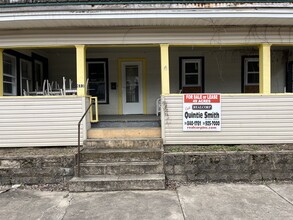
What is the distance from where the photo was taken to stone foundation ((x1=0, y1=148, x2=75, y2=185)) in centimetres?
552

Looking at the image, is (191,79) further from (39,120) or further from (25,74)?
(25,74)

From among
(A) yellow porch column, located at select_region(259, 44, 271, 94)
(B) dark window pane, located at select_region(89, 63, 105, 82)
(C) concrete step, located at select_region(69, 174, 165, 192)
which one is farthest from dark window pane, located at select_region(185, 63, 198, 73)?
(C) concrete step, located at select_region(69, 174, 165, 192)

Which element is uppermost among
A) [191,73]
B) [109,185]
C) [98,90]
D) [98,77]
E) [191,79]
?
[191,73]

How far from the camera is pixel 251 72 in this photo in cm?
964

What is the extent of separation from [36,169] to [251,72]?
25.0 feet

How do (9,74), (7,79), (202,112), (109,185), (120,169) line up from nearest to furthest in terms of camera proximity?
(109,185), (120,169), (202,112), (7,79), (9,74)

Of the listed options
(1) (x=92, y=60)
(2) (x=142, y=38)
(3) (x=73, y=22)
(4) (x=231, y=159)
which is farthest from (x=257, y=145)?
(1) (x=92, y=60)

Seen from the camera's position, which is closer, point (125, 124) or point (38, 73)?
point (125, 124)

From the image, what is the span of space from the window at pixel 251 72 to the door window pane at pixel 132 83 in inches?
151

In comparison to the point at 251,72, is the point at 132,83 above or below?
below

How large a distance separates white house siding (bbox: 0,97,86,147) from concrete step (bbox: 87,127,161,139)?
282 mm

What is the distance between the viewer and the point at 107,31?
21.6 feet

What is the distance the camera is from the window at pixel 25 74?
27.3 ft

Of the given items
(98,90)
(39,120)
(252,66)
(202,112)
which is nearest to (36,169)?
(39,120)
